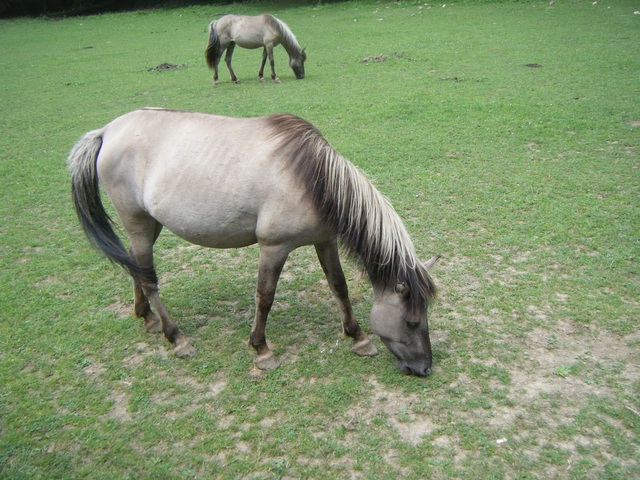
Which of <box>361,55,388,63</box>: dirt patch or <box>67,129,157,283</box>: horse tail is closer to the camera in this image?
<box>67,129,157,283</box>: horse tail

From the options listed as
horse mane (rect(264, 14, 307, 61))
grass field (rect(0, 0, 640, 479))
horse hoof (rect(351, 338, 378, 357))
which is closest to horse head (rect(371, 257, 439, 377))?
grass field (rect(0, 0, 640, 479))

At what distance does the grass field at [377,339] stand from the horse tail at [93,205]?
673mm

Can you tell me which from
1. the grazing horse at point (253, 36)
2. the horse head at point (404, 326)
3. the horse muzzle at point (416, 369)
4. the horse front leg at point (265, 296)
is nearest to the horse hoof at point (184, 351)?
the horse front leg at point (265, 296)

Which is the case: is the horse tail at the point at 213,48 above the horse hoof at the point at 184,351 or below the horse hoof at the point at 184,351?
above

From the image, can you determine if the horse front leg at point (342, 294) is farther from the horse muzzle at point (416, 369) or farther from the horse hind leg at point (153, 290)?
the horse hind leg at point (153, 290)

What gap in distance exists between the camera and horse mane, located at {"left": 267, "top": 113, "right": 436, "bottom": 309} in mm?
3363

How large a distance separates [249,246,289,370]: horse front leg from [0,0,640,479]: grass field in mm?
136

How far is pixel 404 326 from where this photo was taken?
342 cm

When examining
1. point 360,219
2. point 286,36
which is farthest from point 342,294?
point 286,36

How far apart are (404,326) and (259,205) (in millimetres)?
1341

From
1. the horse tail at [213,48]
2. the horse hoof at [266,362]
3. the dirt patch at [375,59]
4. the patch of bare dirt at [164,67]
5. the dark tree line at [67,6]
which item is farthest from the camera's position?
the dark tree line at [67,6]

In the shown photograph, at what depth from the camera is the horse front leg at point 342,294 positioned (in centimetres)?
383

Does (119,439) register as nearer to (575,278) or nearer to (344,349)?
(344,349)

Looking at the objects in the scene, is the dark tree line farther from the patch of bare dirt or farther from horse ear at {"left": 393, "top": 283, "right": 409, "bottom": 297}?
horse ear at {"left": 393, "top": 283, "right": 409, "bottom": 297}
